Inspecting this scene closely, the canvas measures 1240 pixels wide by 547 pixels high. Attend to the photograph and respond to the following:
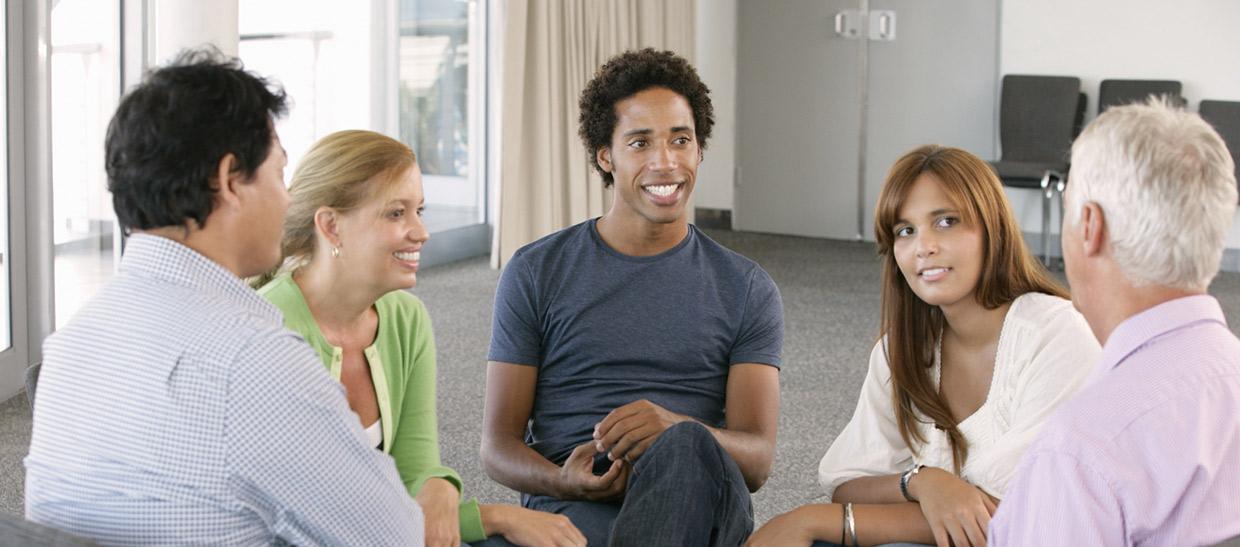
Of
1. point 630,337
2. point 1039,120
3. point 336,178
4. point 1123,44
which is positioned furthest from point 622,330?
point 1123,44

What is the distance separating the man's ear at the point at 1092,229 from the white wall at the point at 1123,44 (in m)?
7.11

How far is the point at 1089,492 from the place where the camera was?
124 centimetres

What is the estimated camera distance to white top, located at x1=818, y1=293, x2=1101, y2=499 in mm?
1931

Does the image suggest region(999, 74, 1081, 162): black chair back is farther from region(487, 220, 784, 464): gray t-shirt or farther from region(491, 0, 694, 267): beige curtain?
region(487, 220, 784, 464): gray t-shirt

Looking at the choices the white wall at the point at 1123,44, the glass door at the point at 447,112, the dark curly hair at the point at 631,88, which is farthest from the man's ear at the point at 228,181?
the white wall at the point at 1123,44

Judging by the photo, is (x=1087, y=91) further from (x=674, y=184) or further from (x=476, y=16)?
(x=674, y=184)

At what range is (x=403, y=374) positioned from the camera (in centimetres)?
212

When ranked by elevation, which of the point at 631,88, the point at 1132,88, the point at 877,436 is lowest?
the point at 877,436

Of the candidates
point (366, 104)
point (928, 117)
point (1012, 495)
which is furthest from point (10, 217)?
point (928, 117)

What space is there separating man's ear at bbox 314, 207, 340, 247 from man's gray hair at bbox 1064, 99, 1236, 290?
3.80 ft

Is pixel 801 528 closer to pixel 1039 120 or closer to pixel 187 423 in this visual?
pixel 187 423

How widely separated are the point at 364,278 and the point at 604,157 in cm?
73

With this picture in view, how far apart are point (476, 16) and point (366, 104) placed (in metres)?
1.23

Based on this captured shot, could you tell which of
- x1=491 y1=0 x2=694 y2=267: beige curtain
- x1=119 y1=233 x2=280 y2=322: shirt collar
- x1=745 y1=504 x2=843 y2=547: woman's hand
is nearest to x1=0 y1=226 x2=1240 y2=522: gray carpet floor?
x1=491 y1=0 x2=694 y2=267: beige curtain
